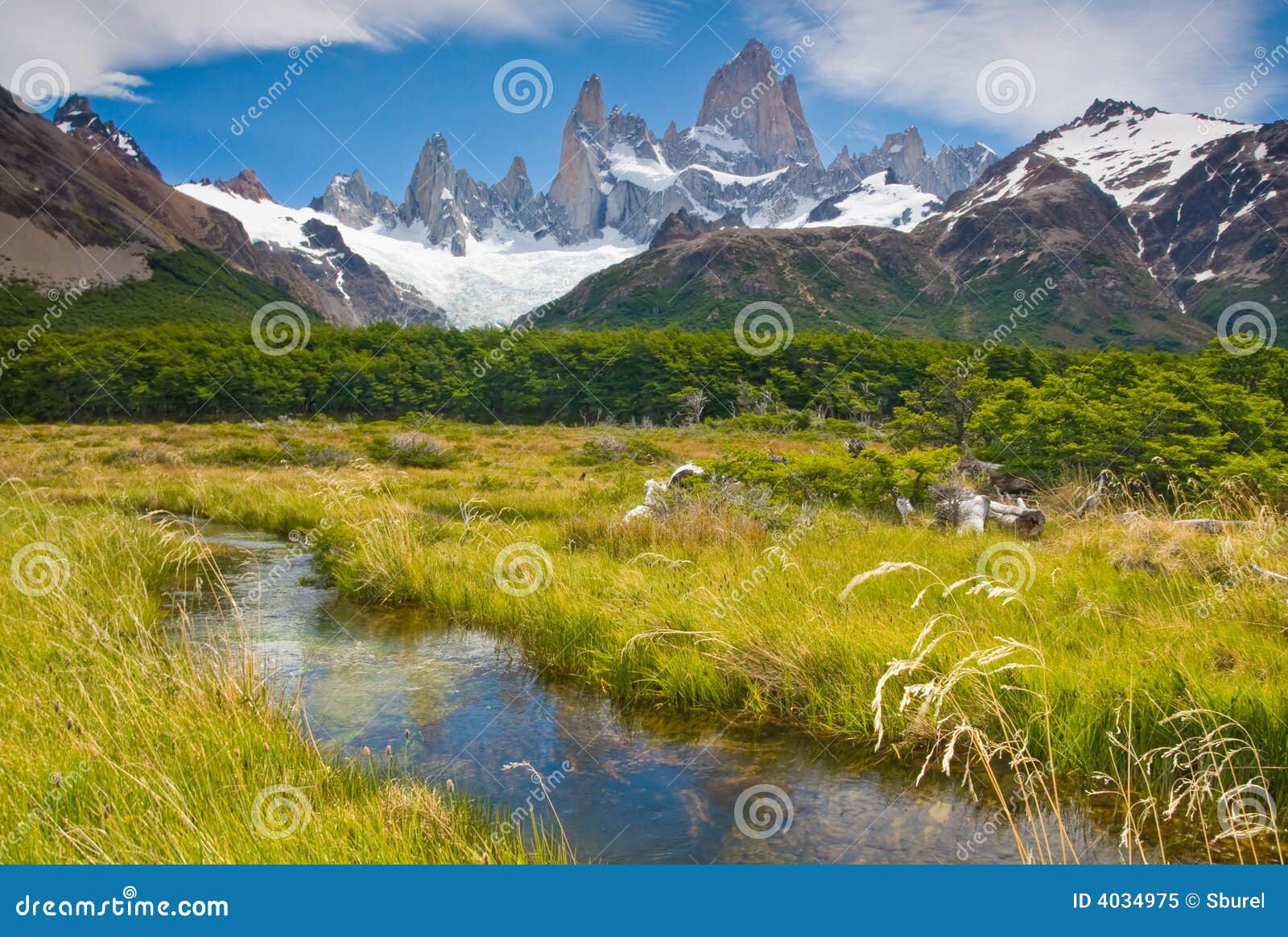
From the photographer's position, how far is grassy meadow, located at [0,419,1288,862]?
3848mm

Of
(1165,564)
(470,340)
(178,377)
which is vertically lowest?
(1165,564)

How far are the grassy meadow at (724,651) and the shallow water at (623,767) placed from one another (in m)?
0.36

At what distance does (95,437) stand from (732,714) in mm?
39507

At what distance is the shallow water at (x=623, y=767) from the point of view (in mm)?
4469

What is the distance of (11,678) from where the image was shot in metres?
5.41

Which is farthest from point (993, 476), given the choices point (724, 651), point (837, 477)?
point (724, 651)

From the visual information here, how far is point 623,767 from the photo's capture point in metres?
5.49

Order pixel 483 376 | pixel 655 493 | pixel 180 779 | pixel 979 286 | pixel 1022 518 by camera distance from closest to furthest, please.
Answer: pixel 180 779 → pixel 1022 518 → pixel 655 493 → pixel 483 376 → pixel 979 286

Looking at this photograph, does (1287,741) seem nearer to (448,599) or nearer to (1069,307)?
(448,599)

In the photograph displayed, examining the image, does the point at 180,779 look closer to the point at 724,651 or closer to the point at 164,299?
the point at 724,651

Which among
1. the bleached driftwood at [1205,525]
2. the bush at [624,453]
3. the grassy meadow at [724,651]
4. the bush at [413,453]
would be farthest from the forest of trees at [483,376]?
the grassy meadow at [724,651]

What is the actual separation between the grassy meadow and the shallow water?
0.36 meters

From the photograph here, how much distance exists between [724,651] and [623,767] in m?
1.51

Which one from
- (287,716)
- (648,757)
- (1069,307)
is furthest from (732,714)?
(1069,307)
